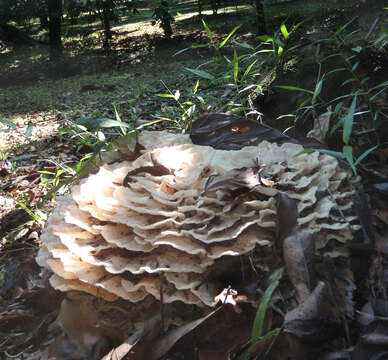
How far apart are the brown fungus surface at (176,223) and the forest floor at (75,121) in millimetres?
216

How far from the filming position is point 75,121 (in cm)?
300

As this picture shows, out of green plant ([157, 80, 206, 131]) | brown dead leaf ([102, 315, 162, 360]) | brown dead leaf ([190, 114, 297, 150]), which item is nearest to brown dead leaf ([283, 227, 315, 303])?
brown dead leaf ([102, 315, 162, 360])

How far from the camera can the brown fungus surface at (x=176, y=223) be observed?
1.45 metres

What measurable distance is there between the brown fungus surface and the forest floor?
22 cm

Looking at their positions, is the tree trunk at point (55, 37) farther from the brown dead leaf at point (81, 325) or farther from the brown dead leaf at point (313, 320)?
the brown dead leaf at point (313, 320)

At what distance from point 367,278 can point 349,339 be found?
34 centimetres

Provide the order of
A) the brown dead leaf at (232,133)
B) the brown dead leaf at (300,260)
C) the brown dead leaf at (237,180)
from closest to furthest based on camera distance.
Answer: the brown dead leaf at (300,260) → the brown dead leaf at (237,180) → the brown dead leaf at (232,133)

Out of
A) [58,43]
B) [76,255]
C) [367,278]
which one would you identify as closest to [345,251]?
[367,278]

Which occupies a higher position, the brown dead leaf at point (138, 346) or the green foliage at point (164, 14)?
the green foliage at point (164, 14)

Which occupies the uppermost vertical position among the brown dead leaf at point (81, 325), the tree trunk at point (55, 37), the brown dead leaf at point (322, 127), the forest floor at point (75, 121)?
the tree trunk at point (55, 37)

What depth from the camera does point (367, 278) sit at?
1.48 m

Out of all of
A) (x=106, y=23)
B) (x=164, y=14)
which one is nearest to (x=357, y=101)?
(x=164, y=14)

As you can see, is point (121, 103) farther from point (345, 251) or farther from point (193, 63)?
point (345, 251)

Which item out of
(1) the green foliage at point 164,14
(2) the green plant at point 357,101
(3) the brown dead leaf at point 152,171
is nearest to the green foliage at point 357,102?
(2) the green plant at point 357,101
